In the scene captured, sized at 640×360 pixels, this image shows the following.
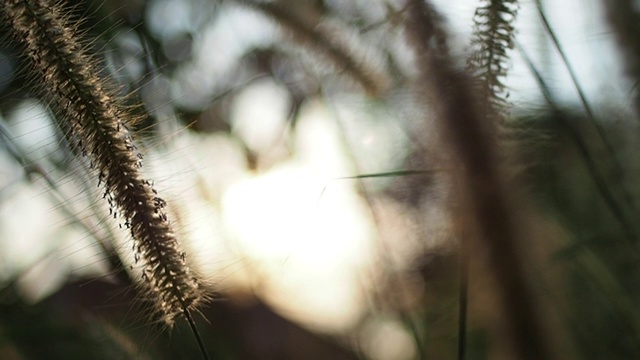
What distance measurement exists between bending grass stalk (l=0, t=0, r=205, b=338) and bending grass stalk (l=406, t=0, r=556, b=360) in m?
0.21

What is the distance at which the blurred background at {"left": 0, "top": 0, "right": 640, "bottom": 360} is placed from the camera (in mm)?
608

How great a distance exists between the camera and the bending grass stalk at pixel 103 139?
43 centimetres

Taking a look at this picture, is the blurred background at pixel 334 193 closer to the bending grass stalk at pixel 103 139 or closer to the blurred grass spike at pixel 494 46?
the blurred grass spike at pixel 494 46

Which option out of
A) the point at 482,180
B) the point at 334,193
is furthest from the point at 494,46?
the point at 334,193

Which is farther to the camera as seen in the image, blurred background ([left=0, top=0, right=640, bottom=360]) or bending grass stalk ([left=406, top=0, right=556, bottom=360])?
blurred background ([left=0, top=0, right=640, bottom=360])

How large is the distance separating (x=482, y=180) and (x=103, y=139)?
0.26 m

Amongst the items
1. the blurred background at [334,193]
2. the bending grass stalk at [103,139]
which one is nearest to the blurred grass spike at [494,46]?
the blurred background at [334,193]

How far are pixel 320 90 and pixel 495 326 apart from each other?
0.38m

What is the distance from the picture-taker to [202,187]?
81 cm

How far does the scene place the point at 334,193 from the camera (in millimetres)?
675

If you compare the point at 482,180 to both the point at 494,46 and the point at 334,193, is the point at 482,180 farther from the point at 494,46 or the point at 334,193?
the point at 334,193

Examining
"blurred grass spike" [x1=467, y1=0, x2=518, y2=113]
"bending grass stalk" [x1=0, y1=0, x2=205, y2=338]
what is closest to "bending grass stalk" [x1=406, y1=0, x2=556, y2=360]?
"blurred grass spike" [x1=467, y1=0, x2=518, y2=113]

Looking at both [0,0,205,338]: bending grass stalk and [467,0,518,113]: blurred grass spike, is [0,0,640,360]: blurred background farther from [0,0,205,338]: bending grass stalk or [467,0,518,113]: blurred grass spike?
[0,0,205,338]: bending grass stalk

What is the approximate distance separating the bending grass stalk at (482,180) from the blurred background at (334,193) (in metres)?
0.02
